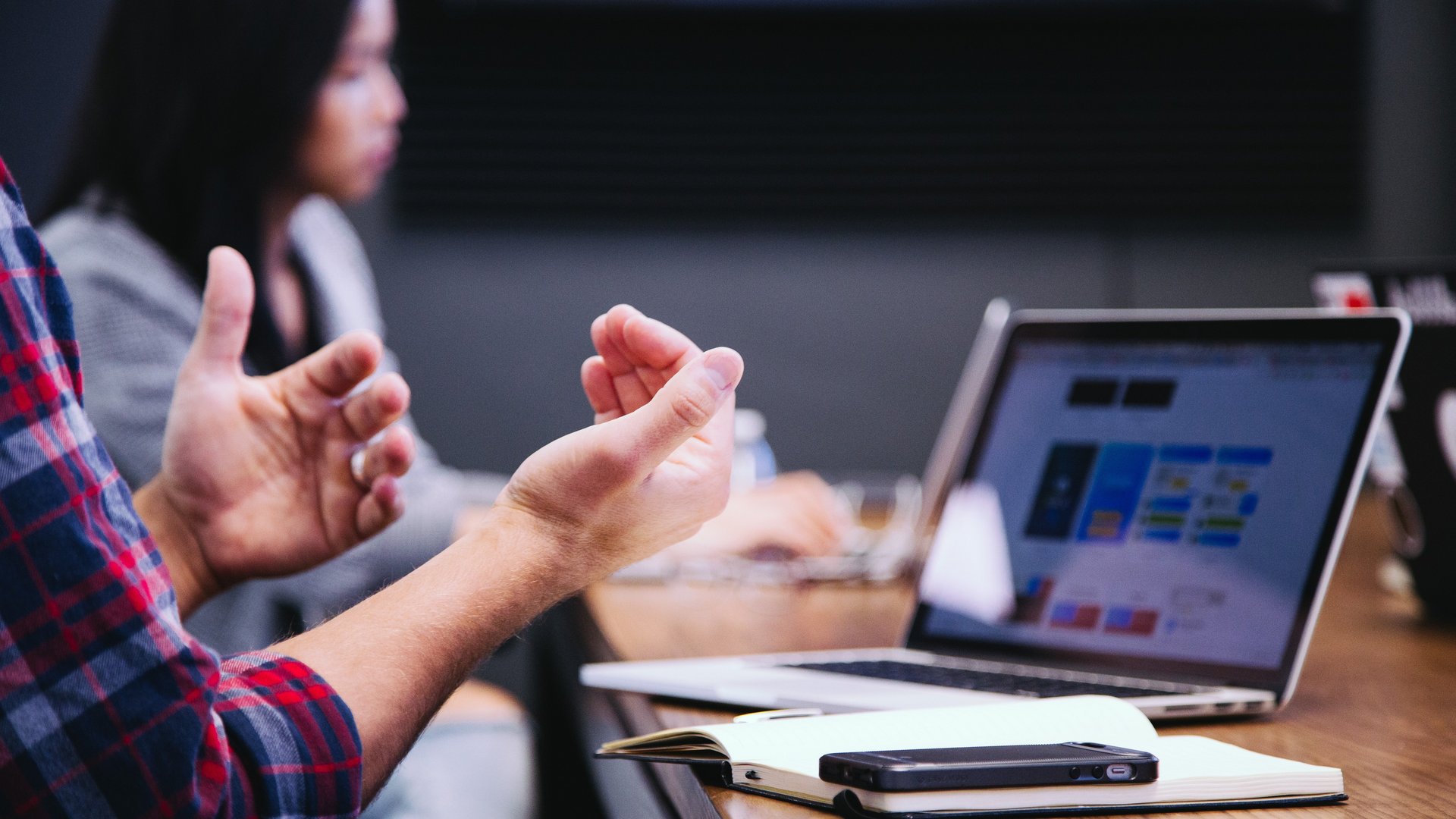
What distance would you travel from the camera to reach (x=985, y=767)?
1.94 feet

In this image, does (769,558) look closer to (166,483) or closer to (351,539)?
(351,539)

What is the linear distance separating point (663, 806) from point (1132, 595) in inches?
Result: 16.2

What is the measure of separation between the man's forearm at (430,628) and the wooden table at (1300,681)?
0.46 feet

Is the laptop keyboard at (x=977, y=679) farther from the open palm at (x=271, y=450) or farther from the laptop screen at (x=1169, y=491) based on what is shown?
the open palm at (x=271, y=450)

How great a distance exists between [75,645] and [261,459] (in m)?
0.52

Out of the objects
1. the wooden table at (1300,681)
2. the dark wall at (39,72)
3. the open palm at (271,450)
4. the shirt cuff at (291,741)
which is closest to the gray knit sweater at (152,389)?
the wooden table at (1300,681)

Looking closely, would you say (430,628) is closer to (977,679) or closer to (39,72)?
(977,679)

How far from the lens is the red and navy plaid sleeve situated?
58cm

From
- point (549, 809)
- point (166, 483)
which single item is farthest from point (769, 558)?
point (549, 809)

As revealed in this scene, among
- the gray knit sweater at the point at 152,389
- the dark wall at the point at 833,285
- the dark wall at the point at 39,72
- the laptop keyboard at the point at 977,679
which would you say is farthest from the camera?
the dark wall at the point at 833,285

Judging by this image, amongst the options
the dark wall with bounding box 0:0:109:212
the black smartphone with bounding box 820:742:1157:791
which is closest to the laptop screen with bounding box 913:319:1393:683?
the black smartphone with bounding box 820:742:1157:791

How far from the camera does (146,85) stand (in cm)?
174

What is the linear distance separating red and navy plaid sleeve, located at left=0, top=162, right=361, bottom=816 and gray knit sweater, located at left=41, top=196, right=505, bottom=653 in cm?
98

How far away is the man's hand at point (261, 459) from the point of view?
3.44ft
